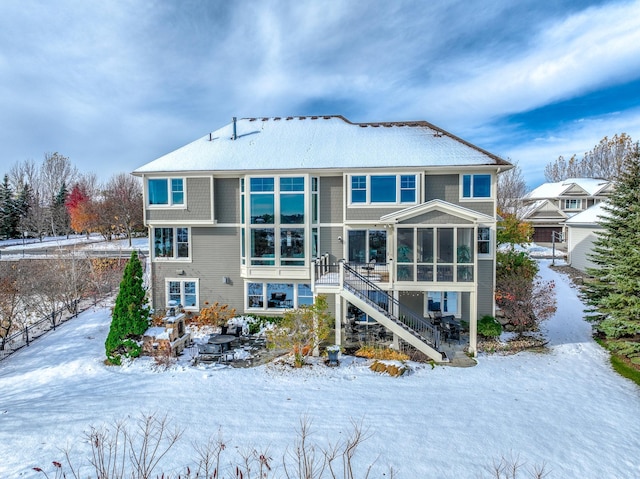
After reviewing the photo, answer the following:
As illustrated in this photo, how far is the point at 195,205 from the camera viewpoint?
54.1 feet

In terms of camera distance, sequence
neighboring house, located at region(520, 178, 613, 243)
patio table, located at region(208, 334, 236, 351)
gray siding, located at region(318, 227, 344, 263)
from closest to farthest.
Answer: patio table, located at region(208, 334, 236, 351) < gray siding, located at region(318, 227, 344, 263) < neighboring house, located at region(520, 178, 613, 243)

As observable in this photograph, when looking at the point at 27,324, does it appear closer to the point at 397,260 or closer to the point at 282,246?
the point at 282,246

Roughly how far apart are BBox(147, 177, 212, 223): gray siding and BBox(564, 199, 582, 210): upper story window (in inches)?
1890

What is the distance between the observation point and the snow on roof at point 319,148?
50.7 ft

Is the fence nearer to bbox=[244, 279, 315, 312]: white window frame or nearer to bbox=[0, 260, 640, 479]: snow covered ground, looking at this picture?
bbox=[0, 260, 640, 479]: snow covered ground

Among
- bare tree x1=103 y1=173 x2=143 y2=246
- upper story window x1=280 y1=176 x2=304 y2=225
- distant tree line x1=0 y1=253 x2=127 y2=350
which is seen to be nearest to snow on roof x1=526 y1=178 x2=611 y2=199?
upper story window x1=280 y1=176 x2=304 y2=225

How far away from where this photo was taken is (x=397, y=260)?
1337 cm

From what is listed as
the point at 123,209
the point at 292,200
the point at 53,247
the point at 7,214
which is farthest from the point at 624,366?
the point at 7,214

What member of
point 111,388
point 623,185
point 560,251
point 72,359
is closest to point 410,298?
point 623,185

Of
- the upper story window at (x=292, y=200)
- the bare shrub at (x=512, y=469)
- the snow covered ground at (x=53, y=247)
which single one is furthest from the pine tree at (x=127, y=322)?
the snow covered ground at (x=53, y=247)

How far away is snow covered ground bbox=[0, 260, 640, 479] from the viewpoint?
7.32 metres

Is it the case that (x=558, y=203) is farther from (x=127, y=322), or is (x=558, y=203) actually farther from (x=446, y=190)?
(x=127, y=322)

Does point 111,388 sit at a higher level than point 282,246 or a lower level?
lower

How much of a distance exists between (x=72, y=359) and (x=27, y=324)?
6.48 meters
